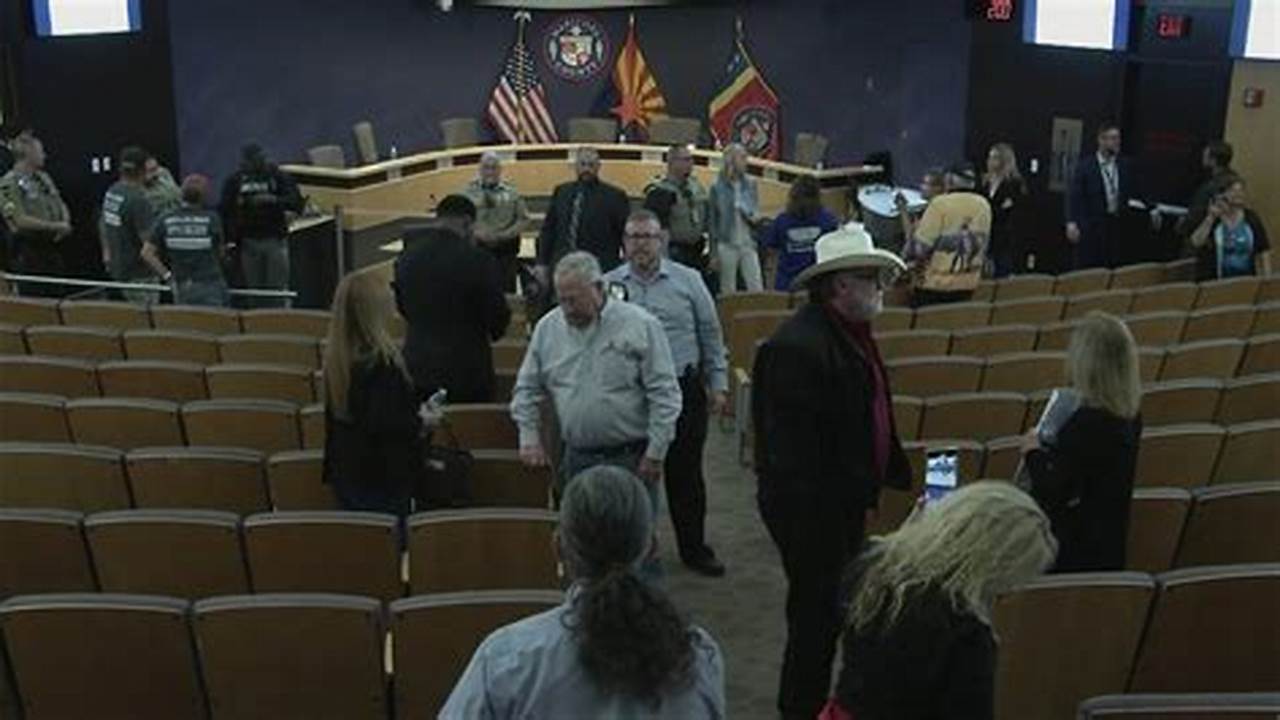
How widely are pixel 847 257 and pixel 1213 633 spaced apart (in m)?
1.33

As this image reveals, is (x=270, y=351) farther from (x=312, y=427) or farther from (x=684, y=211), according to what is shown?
(x=684, y=211)

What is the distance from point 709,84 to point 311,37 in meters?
4.80

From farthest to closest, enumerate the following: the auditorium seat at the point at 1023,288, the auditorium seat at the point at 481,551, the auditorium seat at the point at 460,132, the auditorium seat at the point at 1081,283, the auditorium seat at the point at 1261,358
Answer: the auditorium seat at the point at 460,132 → the auditorium seat at the point at 1081,283 → the auditorium seat at the point at 1023,288 → the auditorium seat at the point at 1261,358 → the auditorium seat at the point at 481,551

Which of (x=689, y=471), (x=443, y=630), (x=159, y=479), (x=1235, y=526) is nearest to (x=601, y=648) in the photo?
(x=443, y=630)

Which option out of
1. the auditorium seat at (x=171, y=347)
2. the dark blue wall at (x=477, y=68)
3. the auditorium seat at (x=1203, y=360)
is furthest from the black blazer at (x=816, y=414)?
the dark blue wall at (x=477, y=68)

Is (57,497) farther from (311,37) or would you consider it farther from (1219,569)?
(311,37)

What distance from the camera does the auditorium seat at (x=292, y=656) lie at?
3348 millimetres

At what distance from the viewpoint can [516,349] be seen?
6.71 meters

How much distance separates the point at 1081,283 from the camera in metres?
8.76

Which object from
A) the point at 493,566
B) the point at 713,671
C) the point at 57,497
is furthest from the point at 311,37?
the point at 713,671

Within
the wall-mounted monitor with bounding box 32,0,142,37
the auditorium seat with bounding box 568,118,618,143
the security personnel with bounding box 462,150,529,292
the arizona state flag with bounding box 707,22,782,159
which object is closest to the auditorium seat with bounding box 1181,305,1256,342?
the security personnel with bounding box 462,150,529,292

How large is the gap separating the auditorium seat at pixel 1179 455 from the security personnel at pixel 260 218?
662 centimetres

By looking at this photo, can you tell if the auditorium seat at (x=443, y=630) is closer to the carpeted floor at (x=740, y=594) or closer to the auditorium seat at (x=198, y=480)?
the carpeted floor at (x=740, y=594)

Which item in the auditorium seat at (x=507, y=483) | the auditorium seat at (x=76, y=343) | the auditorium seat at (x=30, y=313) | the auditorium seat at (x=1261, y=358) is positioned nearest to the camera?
the auditorium seat at (x=507, y=483)
